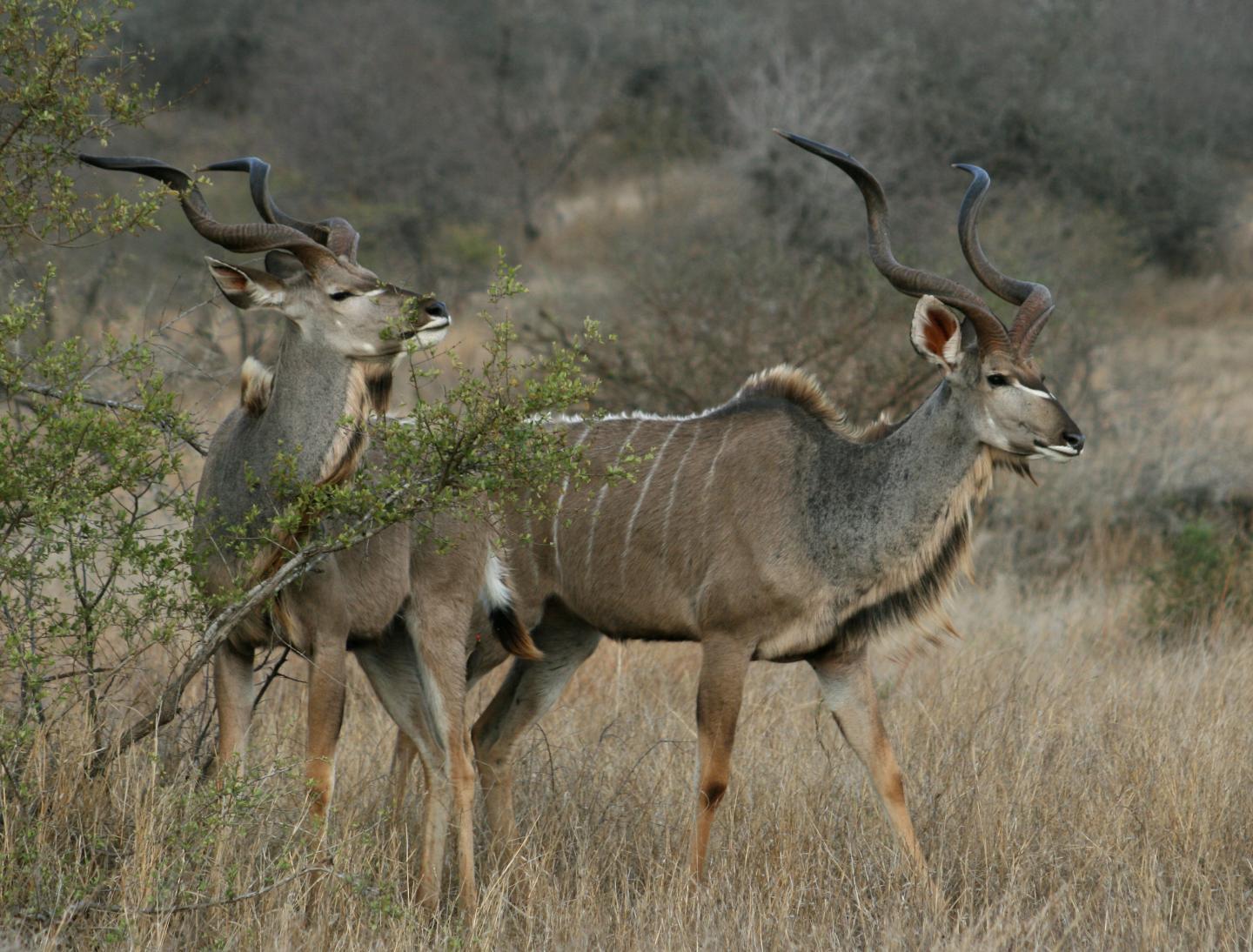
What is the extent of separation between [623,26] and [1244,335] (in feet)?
43.2

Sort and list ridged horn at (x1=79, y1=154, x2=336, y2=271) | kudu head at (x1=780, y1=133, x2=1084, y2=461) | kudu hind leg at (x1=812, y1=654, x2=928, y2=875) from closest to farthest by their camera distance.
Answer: ridged horn at (x1=79, y1=154, x2=336, y2=271) → kudu head at (x1=780, y1=133, x2=1084, y2=461) → kudu hind leg at (x1=812, y1=654, x2=928, y2=875)

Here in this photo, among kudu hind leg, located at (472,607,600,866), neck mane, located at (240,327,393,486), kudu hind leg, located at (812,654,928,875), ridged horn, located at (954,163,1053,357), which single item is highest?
ridged horn, located at (954,163,1053,357)

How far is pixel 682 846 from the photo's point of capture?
159 inches

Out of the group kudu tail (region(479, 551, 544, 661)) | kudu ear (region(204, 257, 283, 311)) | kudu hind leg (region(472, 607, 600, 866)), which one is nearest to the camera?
kudu ear (region(204, 257, 283, 311))

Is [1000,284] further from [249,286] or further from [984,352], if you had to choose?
[249,286]

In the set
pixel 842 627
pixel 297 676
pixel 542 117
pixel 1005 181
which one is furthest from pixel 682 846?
pixel 542 117

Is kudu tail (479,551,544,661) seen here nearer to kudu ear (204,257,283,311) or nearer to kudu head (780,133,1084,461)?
kudu ear (204,257,283,311)

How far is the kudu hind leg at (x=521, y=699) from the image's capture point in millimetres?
4391

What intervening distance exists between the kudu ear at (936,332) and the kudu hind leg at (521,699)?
4.26ft

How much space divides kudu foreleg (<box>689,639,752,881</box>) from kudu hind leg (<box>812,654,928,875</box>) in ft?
0.91

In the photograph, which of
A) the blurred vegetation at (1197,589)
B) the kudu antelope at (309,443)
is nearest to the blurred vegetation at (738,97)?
the blurred vegetation at (1197,589)

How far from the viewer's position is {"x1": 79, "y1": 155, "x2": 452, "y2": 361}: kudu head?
3.51 meters

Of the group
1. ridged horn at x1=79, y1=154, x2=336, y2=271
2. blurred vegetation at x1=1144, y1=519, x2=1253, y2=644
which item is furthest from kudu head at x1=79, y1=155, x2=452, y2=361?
blurred vegetation at x1=1144, y1=519, x2=1253, y2=644

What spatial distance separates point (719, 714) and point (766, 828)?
325 mm
